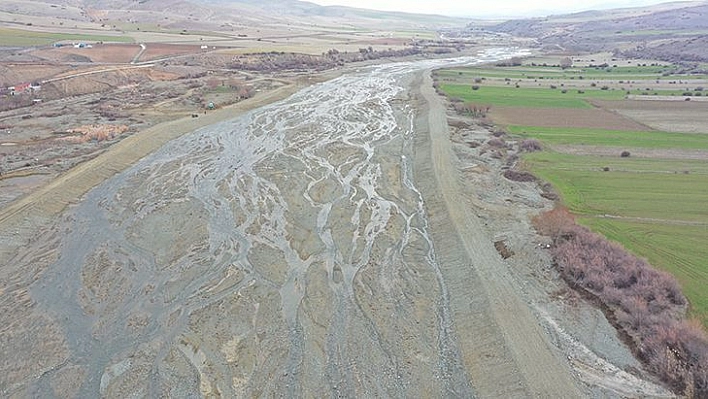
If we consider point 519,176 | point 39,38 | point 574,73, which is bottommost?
point 39,38

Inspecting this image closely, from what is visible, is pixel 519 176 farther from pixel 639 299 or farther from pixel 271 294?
pixel 271 294

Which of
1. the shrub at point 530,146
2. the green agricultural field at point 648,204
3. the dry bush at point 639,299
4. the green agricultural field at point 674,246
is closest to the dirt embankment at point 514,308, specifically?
the dry bush at point 639,299

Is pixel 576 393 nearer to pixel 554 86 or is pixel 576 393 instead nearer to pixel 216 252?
pixel 216 252

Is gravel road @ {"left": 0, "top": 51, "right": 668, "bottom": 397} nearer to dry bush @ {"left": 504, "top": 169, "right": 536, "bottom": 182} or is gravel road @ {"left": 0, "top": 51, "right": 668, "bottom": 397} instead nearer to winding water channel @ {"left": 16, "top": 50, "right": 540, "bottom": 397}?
winding water channel @ {"left": 16, "top": 50, "right": 540, "bottom": 397}

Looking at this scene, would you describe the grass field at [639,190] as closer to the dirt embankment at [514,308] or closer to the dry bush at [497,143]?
the dry bush at [497,143]

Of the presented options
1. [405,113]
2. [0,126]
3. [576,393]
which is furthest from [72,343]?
[405,113]

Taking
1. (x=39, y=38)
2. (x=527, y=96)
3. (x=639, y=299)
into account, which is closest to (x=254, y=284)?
(x=639, y=299)
